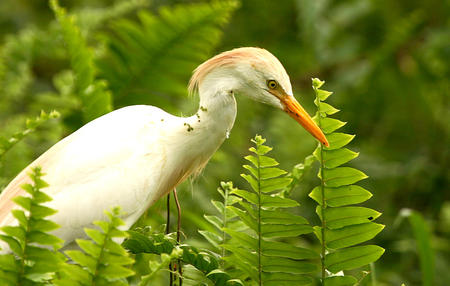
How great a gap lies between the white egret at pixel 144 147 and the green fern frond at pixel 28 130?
0.09 metres

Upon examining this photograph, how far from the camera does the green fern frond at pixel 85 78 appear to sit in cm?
224

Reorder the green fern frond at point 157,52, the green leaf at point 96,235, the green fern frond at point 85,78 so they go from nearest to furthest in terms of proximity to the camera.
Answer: the green leaf at point 96,235, the green fern frond at point 85,78, the green fern frond at point 157,52

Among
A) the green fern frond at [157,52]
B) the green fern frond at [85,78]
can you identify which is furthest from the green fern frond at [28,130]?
the green fern frond at [157,52]

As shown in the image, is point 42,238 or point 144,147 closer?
point 42,238

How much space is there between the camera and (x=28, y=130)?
1691 mm

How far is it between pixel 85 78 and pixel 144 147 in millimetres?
718

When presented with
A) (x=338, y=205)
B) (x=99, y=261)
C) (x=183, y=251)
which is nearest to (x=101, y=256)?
(x=99, y=261)

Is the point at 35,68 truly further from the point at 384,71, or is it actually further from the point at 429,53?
the point at 429,53

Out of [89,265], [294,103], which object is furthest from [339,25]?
[89,265]

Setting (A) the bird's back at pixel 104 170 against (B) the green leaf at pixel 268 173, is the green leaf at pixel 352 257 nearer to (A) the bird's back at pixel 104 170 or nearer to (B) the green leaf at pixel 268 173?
(B) the green leaf at pixel 268 173

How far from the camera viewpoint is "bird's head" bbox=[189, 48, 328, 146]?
1683 millimetres

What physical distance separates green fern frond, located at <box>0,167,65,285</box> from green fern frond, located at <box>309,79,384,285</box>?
0.59 metres

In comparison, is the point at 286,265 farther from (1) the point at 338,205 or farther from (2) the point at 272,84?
(2) the point at 272,84

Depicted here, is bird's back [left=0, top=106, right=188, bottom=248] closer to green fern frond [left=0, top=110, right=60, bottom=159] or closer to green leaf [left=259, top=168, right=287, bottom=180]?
green fern frond [left=0, top=110, right=60, bottom=159]
